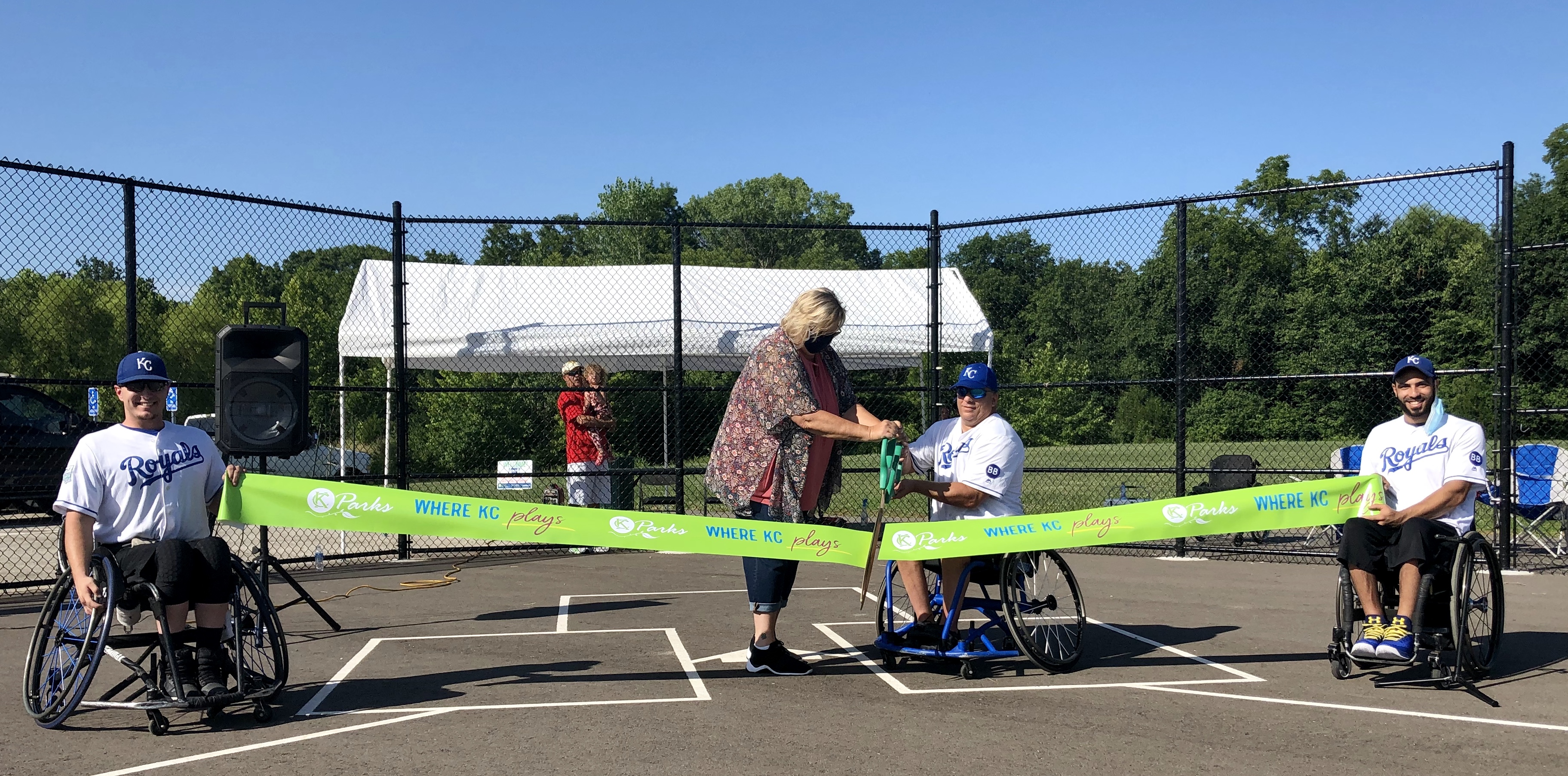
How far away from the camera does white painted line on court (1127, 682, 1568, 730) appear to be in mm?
4793

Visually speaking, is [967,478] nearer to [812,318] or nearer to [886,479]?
[886,479]

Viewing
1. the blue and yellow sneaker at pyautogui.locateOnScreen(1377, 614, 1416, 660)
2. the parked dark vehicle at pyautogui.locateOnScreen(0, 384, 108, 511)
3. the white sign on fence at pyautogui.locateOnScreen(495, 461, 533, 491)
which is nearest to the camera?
the blue and yellow sneaker at pyautogui.locateOnScreen(1377, 614, 1416, 660)

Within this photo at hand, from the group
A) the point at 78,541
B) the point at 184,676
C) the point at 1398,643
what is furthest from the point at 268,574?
the point at 1398,643

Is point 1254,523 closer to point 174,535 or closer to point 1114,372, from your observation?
point 174,535

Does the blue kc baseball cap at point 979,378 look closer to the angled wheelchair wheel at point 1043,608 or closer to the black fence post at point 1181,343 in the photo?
the angled wheelchair wheel at point 1043,608

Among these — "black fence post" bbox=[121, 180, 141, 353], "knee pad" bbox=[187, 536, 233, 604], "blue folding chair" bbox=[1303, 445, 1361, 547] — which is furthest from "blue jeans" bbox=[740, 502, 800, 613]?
"blue folding chair" bbox=[1303, 445, 1361, 547]

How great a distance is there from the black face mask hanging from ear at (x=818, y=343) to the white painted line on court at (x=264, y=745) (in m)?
2.33

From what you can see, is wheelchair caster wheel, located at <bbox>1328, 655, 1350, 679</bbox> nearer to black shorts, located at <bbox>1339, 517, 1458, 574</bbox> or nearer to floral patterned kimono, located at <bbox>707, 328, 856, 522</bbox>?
black shorts, located at <bbox>1339, 517, 1458, 574</bbox>

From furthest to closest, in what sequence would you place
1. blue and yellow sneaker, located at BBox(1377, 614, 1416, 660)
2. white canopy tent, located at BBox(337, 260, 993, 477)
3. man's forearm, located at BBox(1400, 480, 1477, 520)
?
white canopy tent, located at BBox(337, 260, 993, 477)
man's forearm, located at BBox(1400, 480, 1477, 520)
blue and yellow sneaker, located at BBox(1377, 614, 1416, 660)

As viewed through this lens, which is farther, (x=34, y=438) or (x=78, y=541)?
(x=34, y=438)

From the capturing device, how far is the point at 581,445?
11219 millimetres

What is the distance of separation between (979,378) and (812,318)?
0.92 m

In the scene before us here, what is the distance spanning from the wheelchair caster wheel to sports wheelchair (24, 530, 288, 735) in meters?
4.73

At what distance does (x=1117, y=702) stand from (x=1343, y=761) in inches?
43.0
